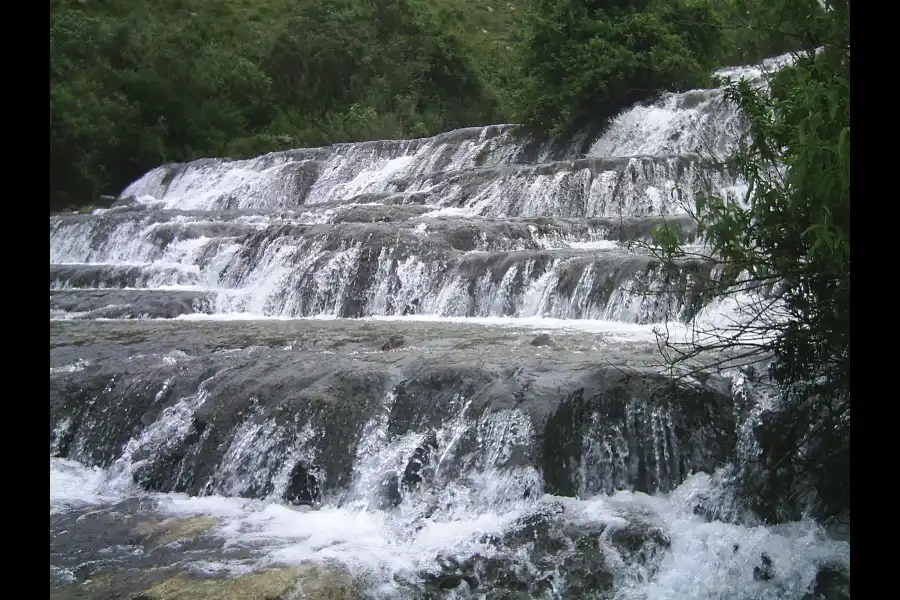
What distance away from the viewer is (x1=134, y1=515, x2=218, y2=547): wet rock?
4206 mm

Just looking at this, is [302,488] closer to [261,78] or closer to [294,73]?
[261,78]

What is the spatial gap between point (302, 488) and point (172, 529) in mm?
772

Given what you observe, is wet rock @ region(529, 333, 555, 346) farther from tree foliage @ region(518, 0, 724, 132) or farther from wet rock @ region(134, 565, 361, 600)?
tree foliage @ region(518, 0, 724, 132)

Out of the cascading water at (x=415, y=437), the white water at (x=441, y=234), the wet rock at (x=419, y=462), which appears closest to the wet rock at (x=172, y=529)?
the cascading water at (x=415, y=437)

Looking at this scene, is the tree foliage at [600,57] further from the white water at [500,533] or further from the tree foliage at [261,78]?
the white water at [500,533]

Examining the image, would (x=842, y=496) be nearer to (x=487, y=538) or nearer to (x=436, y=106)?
(x=487, y=538)

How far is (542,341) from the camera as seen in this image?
625 centimetres

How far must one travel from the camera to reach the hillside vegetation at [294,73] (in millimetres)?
15867

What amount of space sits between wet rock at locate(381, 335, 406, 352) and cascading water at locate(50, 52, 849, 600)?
5cm

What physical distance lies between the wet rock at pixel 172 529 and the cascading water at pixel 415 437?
0.06 feet

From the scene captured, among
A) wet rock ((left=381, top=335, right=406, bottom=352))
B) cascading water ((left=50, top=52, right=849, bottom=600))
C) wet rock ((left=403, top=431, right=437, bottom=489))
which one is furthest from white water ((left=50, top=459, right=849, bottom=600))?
wet rock ((left=381, top=335, right=406, bottom=352))

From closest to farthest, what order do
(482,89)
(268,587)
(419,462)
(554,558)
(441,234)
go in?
(268,587) → (554,558) → (419,462) → (441,234) → (482,89)

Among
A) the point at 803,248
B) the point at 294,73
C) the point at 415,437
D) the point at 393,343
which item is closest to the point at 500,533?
the point at 415,437

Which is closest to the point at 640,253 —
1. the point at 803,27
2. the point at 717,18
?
the point at 717,18
